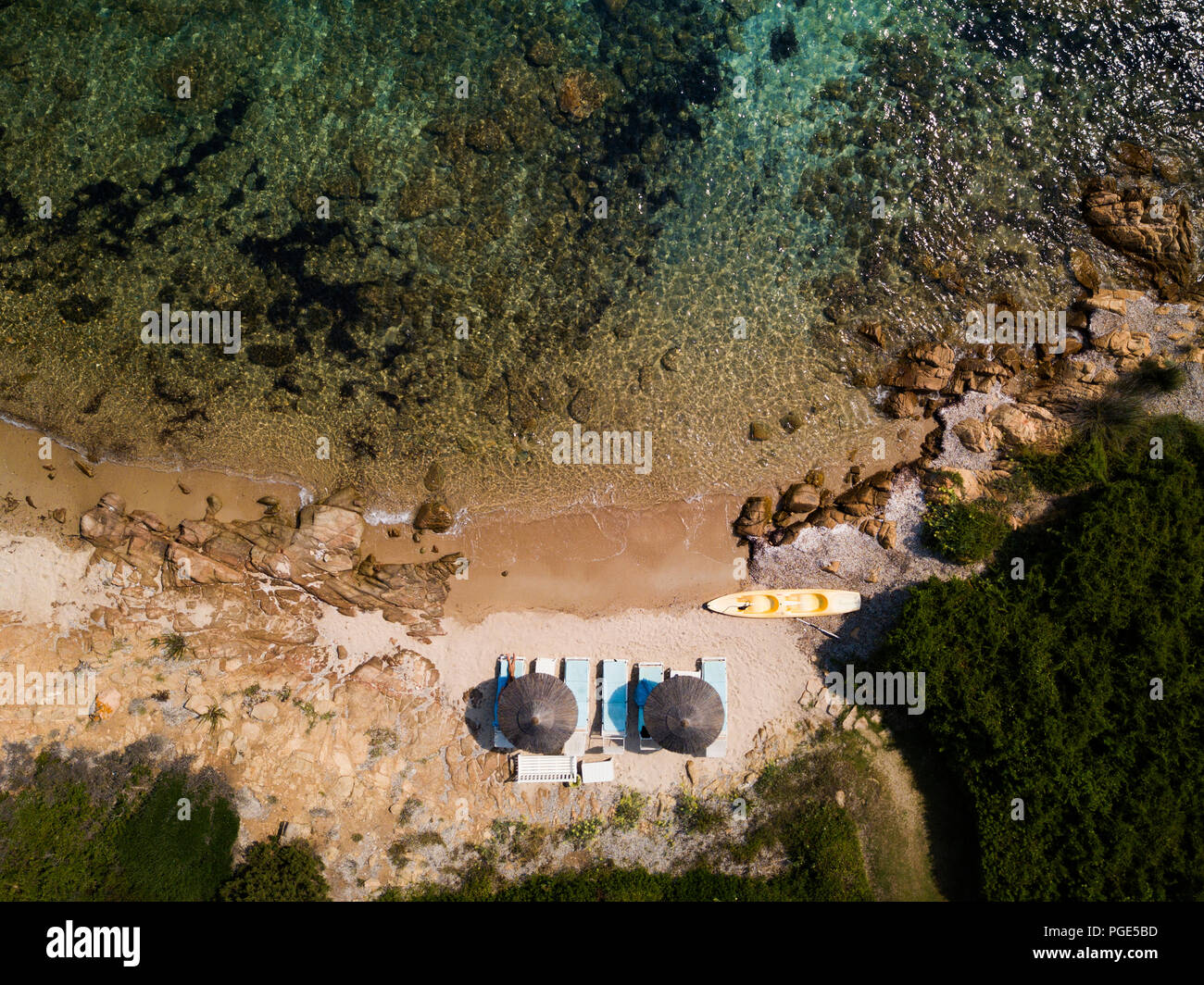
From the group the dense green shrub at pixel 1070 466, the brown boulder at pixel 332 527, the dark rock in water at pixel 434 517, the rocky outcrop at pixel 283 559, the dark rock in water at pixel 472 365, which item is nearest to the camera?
the dense green shrub at pixel 1070 466

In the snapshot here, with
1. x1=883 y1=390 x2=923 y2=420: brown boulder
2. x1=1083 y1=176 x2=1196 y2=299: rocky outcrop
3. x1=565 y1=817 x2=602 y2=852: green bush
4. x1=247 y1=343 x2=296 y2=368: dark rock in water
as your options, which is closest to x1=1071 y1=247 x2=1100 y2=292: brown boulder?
x1=1083 y1=176 x2=1196 y2=299: rocky outcrop

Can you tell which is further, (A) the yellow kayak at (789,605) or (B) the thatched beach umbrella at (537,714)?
(A) the yellow kayak at (789,605)

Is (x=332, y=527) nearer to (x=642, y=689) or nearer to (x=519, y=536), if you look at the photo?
(x=519, y=536)

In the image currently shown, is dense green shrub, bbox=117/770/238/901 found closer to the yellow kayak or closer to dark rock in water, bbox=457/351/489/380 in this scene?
dark rock in water, bbox=457/351/489/380

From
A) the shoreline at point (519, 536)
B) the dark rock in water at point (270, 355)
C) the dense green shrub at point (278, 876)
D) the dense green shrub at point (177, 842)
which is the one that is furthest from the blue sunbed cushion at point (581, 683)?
the dark rock in water at point (270, 355)

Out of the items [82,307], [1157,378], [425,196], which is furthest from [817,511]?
[82,307]

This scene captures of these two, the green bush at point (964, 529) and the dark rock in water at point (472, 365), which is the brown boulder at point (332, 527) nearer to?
the dark rock in water at point (472, 365)
